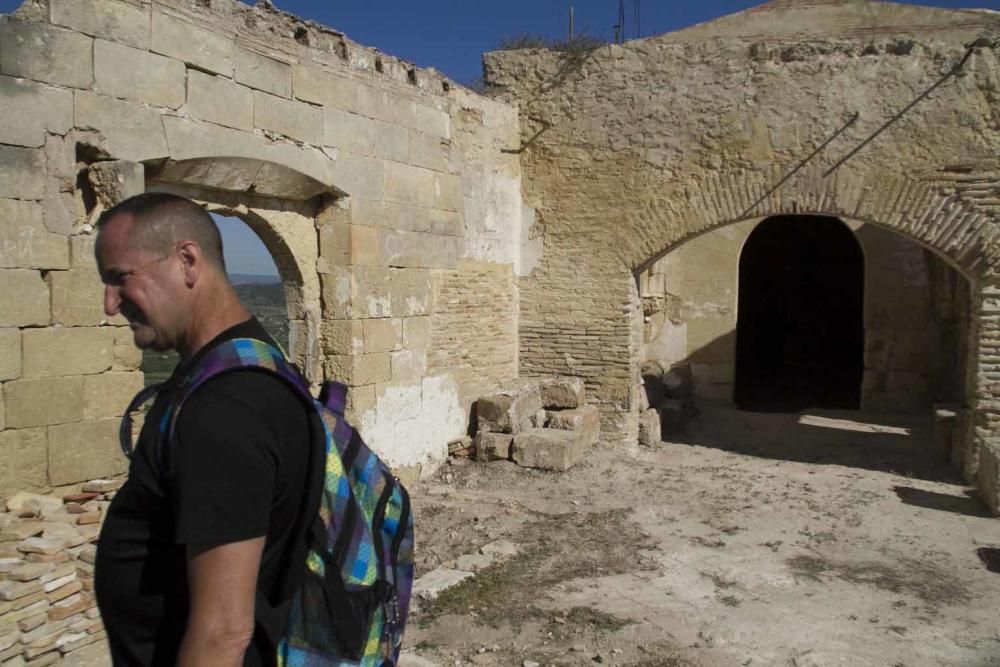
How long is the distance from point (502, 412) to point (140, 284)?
664cm

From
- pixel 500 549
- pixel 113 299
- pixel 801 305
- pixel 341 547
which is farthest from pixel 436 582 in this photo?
pixel 801 305

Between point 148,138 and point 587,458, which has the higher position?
point 148,138

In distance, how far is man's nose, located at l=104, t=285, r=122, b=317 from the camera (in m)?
1.80

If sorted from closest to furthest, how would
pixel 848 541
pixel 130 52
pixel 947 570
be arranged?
pixel 130 52, pixel 947 570, pixel 848 541

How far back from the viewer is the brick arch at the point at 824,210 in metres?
7.98

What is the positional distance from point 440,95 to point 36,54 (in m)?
4.03

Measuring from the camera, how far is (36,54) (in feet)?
15.1

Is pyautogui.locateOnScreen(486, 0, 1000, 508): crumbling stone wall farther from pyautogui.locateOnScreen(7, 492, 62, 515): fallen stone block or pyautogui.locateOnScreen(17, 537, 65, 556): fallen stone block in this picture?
pyautogui.locateOnScreen(17, 537, 65, 556): fallen stone block

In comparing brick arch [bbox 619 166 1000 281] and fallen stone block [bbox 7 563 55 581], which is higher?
brick arch [bbox 619 166 1000 281]

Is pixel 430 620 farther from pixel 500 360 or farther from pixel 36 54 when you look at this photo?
pixel 500 360

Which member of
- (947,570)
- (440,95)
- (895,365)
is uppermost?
(440,95)

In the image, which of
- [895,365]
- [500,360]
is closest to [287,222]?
[500,360]

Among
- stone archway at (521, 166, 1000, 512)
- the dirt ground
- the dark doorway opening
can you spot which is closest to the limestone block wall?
stone archway at (521, 166, 1000, 512)

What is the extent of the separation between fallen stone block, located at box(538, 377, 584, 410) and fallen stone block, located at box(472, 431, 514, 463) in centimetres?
99
